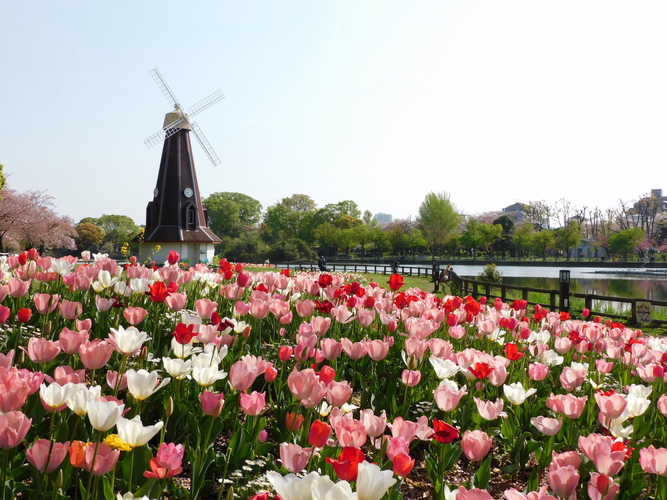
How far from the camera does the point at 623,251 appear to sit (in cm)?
6006

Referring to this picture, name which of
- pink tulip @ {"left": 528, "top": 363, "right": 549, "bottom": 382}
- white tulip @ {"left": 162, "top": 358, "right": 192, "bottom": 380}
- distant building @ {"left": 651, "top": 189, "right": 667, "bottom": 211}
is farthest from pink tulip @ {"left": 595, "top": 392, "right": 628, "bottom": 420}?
distant building @ {"left": 651, "top": 189, "right": 667, "bottom": 211}

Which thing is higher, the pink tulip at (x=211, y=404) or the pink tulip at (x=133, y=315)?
the pink tulip at (x=133, y=315)

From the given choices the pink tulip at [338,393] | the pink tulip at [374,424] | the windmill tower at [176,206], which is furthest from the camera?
the windmill tower at [176,206]

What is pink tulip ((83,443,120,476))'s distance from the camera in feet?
4.00

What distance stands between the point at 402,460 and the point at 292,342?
2.22 metres

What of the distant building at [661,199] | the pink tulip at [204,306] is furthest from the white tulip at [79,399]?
the distant building at [661,199]

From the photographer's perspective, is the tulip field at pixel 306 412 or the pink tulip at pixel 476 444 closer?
the tulip field at pixel 306 412

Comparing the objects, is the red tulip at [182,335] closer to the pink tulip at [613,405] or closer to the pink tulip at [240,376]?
the pink tulip at [240,376]

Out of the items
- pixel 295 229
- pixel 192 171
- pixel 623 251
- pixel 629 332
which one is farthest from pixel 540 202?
pixel 629 332

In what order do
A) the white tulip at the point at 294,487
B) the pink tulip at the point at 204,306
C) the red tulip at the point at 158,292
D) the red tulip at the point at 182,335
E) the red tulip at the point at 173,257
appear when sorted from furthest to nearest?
the red tulip at the point at 173,257 < the pink tulip at the point at 204,306 < the red tulip at the point at 158,292 < the red tulip at the point at 182,335 < the white tulip at the point at 294,487

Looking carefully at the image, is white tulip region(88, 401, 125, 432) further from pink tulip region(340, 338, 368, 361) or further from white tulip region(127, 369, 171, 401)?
pink tulip region(340, 338, 368, 361)

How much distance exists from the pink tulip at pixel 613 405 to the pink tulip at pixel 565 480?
2.04 ft

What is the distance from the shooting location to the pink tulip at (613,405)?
70.3 inches

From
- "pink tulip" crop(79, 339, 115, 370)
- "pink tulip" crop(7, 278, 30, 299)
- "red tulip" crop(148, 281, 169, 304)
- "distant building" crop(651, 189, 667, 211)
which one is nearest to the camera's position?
"pink tulip" crop(79, 339, 115, 370)
